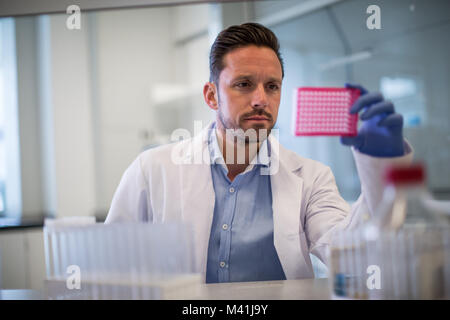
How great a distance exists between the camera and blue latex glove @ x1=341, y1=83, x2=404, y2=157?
1.05 metres

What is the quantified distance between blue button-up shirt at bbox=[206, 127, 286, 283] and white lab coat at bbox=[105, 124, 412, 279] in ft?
0.12

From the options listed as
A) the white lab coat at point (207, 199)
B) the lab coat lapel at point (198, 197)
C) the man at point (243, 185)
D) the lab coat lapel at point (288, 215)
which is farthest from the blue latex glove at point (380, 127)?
the lab coat lapel at point (198, 197)

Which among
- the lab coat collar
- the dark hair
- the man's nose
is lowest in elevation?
the lab coat collar

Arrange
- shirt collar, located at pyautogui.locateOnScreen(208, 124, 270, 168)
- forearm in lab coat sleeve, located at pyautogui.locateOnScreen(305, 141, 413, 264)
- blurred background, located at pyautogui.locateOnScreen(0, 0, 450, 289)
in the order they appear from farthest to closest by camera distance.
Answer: blurred background, located at pyautogui.locateOnScreen(0, 0, 450, 289) < shirt collar, located at pyautogui.locateOnScreen(208, 124, 270, 168) < forearm in lab coat sleeve, located at pyautogui.locateOnScreen(305, 141, 413, 264)

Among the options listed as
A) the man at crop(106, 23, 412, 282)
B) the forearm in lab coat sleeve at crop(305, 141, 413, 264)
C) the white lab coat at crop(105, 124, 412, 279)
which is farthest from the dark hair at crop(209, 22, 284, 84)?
the forearm in lab coat sleeve at crop(305, 141, 413, 264)

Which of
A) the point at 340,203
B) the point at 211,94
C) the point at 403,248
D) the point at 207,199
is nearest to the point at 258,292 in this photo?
the point at 403,248

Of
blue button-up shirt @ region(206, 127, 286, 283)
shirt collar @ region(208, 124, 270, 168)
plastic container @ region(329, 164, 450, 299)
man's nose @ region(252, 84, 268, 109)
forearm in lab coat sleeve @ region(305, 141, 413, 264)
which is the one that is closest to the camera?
plastic container @ region(329, 164, 450, 299)

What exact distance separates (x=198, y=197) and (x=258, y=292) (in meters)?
0.48

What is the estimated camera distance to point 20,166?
3.39 meters

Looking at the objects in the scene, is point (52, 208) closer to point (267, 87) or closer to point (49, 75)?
point (49, 75)

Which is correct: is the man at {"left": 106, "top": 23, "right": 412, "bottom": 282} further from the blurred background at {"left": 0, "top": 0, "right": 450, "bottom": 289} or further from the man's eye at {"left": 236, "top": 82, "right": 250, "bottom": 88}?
the blurred background at {"left": 0, "top": 0, "right": 450, "bottom": 289}

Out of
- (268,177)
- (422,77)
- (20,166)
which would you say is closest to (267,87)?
(268,177)

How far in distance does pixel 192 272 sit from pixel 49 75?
2806mm

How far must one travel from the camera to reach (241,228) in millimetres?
1384
